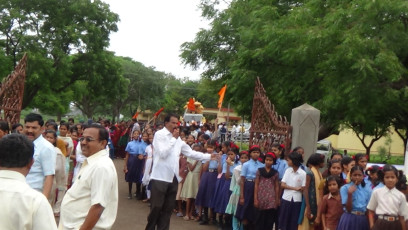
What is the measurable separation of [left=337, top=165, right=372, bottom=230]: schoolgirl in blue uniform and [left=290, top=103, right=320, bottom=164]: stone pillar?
2.61 metres

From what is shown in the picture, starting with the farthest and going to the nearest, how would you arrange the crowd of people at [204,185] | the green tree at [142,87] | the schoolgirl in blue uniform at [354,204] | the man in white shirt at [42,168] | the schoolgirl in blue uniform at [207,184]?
1. the green tree at [142,87]
2. the schoolgirl in blue uniform at [207,184]
3. the schoolgirl in blue uniform at [354,204]
4. the man in white shirt at [42,168]
5. the crowd of people at [204,185]

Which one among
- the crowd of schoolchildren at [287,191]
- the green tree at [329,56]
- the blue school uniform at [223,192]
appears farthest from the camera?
the green tree at [329,56]

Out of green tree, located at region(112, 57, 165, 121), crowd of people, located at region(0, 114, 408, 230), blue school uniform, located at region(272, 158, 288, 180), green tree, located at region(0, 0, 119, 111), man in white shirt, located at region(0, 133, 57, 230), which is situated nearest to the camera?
man in white shirt, located at region(0, 133, 57, 230)

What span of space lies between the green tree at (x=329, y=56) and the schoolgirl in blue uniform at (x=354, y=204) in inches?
240

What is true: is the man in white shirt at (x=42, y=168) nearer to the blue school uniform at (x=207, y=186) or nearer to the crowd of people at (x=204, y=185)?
the crowd of people at (x=204, y=185)

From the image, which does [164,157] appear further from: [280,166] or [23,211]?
[23,211]

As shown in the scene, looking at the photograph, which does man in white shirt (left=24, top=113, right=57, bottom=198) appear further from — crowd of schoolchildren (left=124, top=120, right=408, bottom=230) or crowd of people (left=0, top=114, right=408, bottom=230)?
crowd of schoolchildren (left=124, top=120, right=408, bottom=230)

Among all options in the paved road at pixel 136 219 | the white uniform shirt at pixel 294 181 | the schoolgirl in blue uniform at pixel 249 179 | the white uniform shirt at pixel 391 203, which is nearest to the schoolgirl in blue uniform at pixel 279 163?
the schoolgirl in blue uniform at pixel 249 179

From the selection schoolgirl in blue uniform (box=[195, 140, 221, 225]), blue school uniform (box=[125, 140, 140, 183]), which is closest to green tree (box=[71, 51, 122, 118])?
blue school uniform (box=[125, 140, 140, 183])

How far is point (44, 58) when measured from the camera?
27516 mm

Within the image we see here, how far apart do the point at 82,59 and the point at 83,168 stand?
27139 mm

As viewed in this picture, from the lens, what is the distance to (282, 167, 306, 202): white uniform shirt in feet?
26.3

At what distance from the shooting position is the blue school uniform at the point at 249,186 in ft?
28.4

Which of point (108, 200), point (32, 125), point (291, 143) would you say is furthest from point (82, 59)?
point (108, 200)
